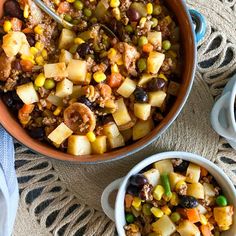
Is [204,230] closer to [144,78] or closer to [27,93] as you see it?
[144,78]

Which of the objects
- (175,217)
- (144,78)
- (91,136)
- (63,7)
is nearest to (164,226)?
(175,217)

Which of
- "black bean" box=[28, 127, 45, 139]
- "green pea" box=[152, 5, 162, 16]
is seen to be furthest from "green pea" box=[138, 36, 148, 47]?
"black bean" box=[28, 127, 45, 139]

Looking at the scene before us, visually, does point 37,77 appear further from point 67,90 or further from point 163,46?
point 163,46

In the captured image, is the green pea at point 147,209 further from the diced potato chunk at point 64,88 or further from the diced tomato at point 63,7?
the diced tomato at point 63,7

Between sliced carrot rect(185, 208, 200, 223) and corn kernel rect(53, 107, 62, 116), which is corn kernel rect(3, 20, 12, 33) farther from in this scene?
sliced carrot rect(185, 208, 200, 223)

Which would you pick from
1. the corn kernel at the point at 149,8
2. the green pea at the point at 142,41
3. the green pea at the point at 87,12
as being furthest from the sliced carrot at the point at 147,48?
the green pea at the point at 87,12

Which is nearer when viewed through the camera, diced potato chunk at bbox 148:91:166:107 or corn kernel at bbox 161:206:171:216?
diced potato chunk at bbox 148:91:166:107
